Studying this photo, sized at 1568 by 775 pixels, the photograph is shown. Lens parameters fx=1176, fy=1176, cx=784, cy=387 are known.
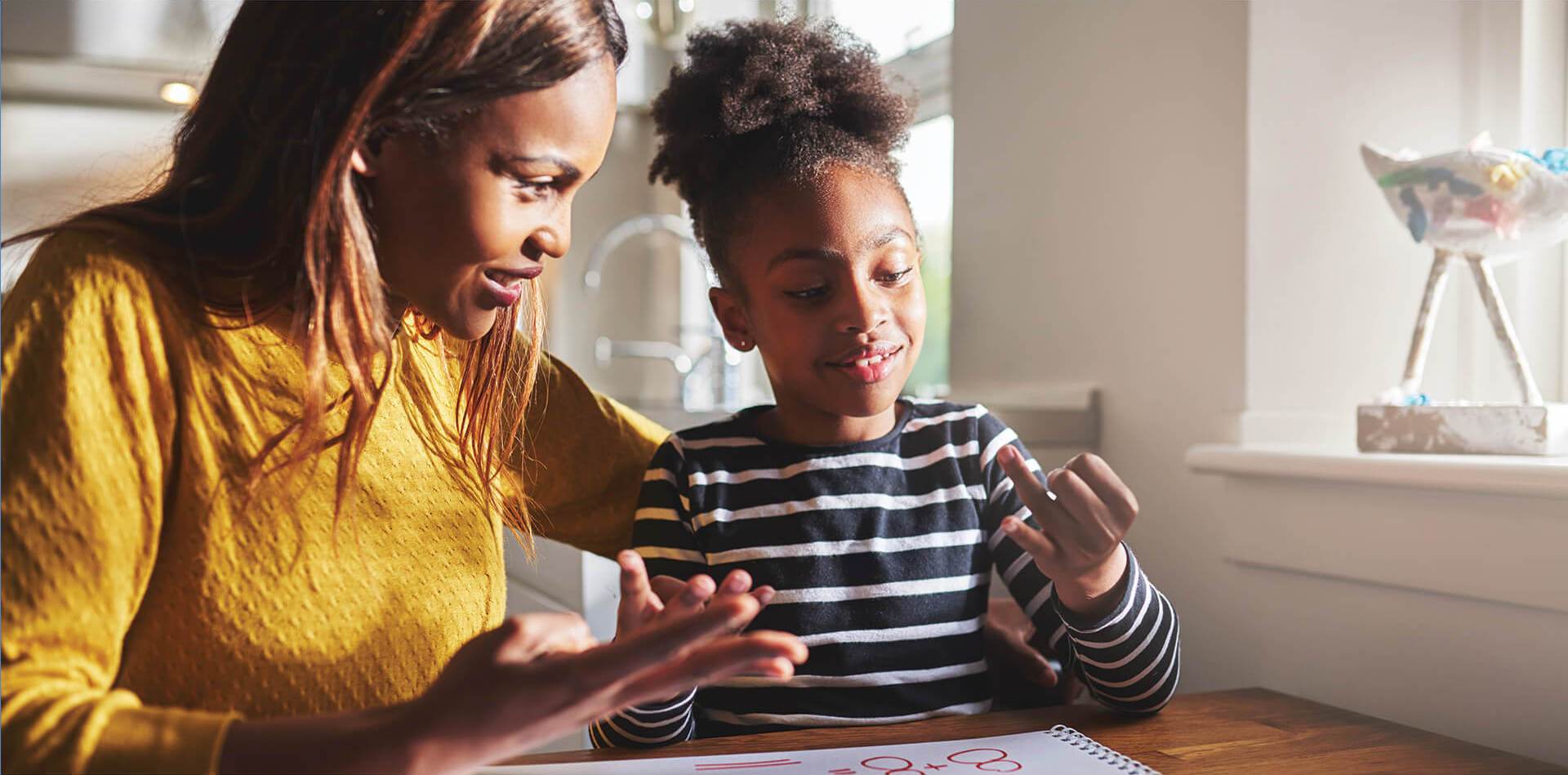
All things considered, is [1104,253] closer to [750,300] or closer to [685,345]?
[750,300]

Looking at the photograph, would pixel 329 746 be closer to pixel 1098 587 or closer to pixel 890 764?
pixel 890 764

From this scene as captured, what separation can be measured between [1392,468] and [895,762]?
485 mm

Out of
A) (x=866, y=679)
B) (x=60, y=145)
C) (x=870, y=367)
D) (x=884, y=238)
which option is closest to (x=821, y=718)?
(x=866, y=679)

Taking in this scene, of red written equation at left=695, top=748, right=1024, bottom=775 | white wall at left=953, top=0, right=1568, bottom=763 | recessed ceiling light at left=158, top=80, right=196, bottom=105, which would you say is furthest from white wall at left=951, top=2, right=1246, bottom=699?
recessed ceiling light at left=158, top=80, right=196, bottom=105

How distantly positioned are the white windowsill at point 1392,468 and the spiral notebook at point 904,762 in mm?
355

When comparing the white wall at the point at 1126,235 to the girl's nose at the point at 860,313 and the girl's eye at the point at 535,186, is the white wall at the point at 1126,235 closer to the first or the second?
the girl's nose at the point at 860,313

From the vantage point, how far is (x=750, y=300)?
0.95 metres

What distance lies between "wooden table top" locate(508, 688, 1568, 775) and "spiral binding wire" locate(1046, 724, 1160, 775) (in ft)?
0.05

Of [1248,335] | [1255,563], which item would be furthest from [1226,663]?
[1248,335]

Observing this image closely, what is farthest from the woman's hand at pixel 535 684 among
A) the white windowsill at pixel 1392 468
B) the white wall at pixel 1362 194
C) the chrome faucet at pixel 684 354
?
the chrome faucet at pixel 684 354

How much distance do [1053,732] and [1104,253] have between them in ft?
2.21

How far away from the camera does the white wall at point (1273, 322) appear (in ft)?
2.95

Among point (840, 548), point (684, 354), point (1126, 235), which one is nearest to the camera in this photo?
point (840, 548)

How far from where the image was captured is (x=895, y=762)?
730 mm
